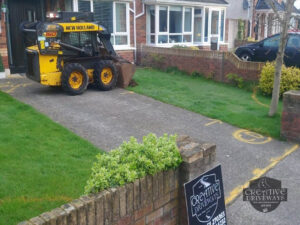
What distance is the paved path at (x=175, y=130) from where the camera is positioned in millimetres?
4936

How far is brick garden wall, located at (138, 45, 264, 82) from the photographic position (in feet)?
41.1

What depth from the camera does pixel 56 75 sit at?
9.68 m

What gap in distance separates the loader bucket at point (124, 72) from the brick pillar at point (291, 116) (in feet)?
18.4

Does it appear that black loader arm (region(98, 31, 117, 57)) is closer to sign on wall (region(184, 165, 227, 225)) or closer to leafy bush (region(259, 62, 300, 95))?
leafy bush (region(259, 62, 300, 95))

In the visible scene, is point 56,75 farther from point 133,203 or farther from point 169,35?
point 169,35

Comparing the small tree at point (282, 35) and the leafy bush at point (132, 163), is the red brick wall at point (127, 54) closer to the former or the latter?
the small tree at point (282, 35)

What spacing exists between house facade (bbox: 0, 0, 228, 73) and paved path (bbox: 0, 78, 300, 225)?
2.91 m

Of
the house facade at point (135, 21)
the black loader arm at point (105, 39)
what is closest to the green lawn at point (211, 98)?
→ the black loader arm at point (105, 39)

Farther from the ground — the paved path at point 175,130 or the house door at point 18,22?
the house door at point 18,22

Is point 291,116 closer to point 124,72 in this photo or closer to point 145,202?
point 145,202

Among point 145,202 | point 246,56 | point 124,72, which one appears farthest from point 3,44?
point 145,202

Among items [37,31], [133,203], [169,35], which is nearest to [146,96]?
[37,31]

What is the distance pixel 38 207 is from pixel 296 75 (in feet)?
29.3

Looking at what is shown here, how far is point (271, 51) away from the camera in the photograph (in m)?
14.5
